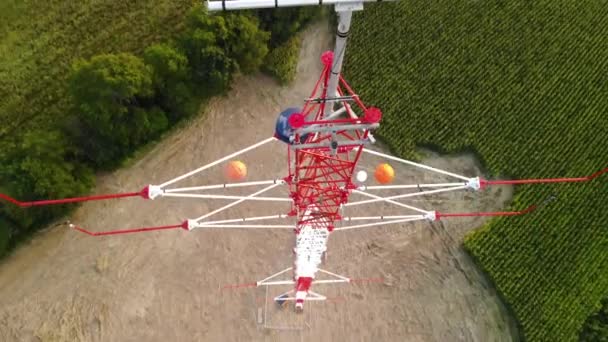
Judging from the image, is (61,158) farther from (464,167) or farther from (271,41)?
(464,167)

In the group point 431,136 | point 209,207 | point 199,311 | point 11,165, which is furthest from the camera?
point 431,136

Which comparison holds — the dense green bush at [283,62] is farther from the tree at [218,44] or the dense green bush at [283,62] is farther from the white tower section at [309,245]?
the white tower section at [309,245]

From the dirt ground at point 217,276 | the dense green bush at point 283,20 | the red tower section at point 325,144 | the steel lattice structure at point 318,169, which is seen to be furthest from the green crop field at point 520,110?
the red tower section at point 325,144

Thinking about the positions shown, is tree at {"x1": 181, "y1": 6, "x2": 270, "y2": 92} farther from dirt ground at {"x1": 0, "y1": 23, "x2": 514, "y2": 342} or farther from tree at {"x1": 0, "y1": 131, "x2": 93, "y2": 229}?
tree at {"x1": 0, "y1": 131, "x2": 93, "y2": 229}

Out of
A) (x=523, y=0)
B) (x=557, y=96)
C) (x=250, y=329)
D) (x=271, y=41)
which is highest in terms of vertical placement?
(x=523, y=0)

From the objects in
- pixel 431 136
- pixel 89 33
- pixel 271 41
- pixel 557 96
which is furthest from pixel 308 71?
pixel 557 96

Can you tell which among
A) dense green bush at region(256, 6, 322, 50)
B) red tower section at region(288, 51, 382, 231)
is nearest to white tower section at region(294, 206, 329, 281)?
red tower section at region(288, 51, 382, 231)
